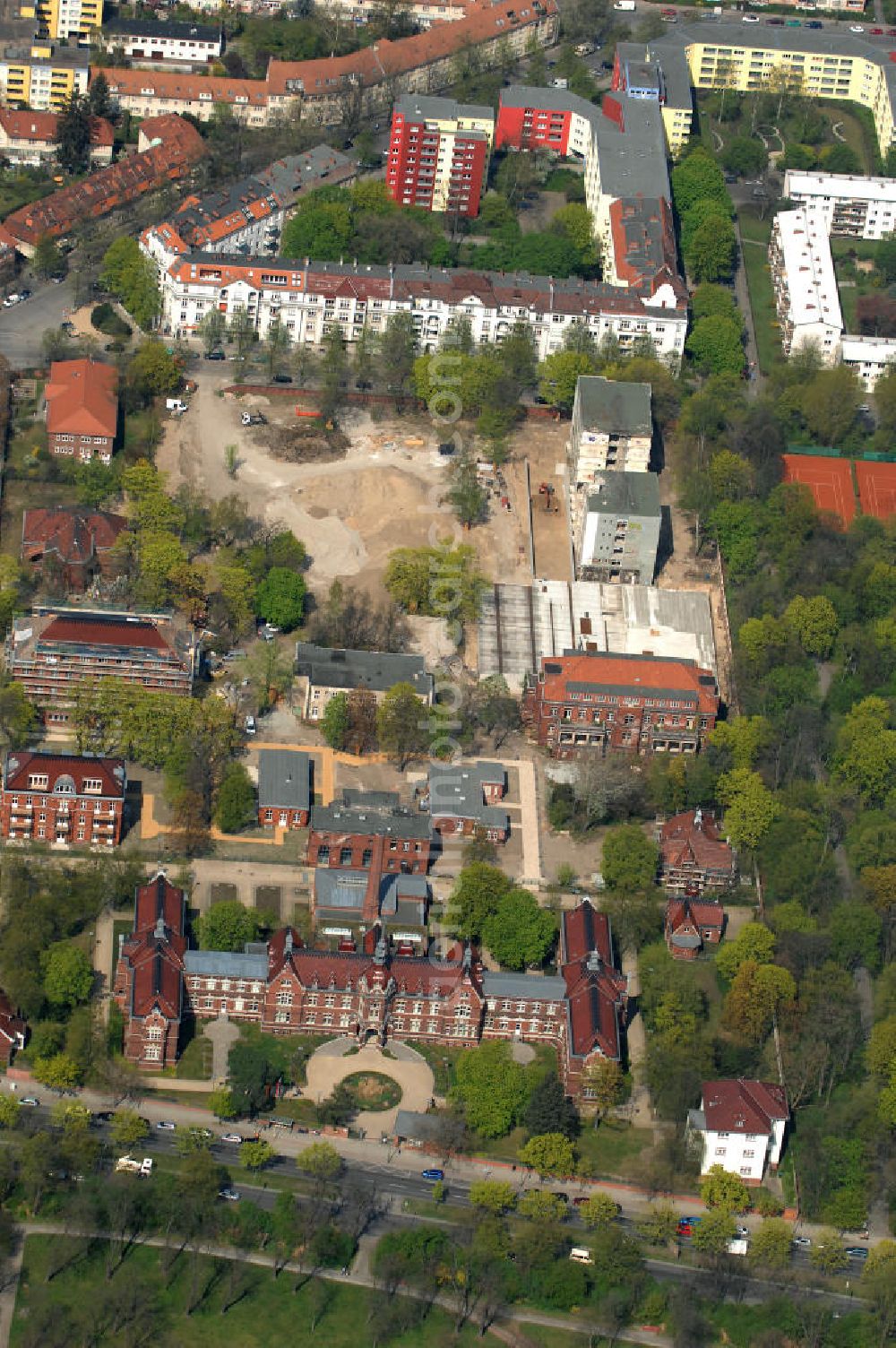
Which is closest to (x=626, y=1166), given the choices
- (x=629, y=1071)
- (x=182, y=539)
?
(x=629, y=1071)

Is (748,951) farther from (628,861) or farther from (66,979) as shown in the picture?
(66,979)

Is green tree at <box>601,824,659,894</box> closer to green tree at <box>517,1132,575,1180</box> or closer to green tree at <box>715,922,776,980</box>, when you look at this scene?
green tree at <box>715,922,776,980</box>

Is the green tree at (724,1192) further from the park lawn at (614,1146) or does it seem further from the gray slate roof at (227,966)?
the gray slate roof at (227,966)

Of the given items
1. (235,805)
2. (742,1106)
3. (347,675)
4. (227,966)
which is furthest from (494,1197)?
(347,675)

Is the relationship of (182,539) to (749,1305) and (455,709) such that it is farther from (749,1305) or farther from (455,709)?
(749,1305)

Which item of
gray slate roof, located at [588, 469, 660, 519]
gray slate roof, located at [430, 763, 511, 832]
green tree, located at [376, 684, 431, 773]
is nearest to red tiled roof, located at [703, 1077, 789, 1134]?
gray slate roof, located at [430, 763, 511, 832]

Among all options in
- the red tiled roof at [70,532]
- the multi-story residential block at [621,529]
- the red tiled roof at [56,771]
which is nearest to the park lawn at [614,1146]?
the red tiled roof at [56,771]

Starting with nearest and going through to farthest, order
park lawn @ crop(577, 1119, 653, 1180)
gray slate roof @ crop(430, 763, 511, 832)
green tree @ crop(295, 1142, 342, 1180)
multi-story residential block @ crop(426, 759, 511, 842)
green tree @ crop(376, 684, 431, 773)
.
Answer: green tree @ crop(295, 1142, 342, 1180) → park lawn @ crop(577, 1119, 653, 1180) → multi-story residential block @ crop(426, 759, 511, 842) → gray slate roof @ crop(430, 763, 511, 832) → green tree @ crop(376, 684, 431, 773)
